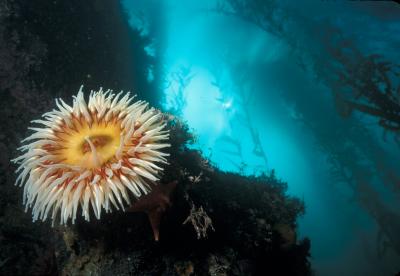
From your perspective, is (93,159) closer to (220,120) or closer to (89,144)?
(89,144)

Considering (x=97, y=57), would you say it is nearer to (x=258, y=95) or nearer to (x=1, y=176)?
(x=1, y=176)

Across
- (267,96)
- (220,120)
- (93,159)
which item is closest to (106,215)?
(93,159)

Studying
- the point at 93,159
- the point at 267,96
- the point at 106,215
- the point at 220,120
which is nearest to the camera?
the point at 93,159

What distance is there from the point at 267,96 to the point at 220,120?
4292 mm

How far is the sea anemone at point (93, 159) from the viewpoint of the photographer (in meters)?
2.57

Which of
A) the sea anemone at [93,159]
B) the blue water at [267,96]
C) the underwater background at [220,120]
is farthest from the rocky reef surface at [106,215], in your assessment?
the blue water at [267,96]

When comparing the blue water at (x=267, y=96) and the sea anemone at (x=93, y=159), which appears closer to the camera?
the sea anemone at (x=93, y=159)

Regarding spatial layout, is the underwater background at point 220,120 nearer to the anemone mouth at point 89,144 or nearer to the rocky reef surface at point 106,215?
the rocky reef surface at point 106,215

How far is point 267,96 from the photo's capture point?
1783 centimetres

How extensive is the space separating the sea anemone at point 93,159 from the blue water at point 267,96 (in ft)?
25.3

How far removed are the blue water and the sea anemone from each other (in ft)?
25.3

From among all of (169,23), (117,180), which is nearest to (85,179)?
(117,180)

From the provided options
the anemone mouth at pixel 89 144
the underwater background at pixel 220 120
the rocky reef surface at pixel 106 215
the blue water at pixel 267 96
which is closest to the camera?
the anemone mouth at pixel 89 144

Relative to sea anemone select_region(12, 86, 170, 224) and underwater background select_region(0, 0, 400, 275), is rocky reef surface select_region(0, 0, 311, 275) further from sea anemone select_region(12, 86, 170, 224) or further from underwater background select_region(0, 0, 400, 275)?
sea anemone select_region(12, 86, 170, 224)
